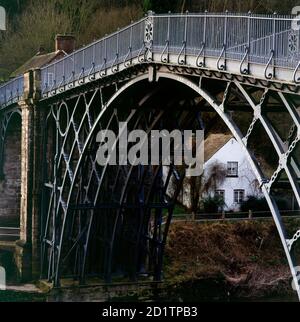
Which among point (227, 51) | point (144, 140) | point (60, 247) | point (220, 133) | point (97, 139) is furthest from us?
point (220, 133)

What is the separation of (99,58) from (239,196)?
20.8m

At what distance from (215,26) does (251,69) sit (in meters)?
2.87

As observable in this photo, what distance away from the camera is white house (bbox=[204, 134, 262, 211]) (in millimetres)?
44906

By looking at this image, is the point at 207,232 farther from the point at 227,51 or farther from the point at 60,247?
the point at 227,51

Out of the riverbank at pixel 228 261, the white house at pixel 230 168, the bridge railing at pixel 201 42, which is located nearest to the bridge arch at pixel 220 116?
the bridge railing at pixel 201 42

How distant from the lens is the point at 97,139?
27.6 meters

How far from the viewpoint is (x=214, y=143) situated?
45531 millimetres

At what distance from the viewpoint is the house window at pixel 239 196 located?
4547 centimetres

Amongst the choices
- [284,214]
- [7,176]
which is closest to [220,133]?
[284,214]

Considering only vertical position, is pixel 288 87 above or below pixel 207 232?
above
